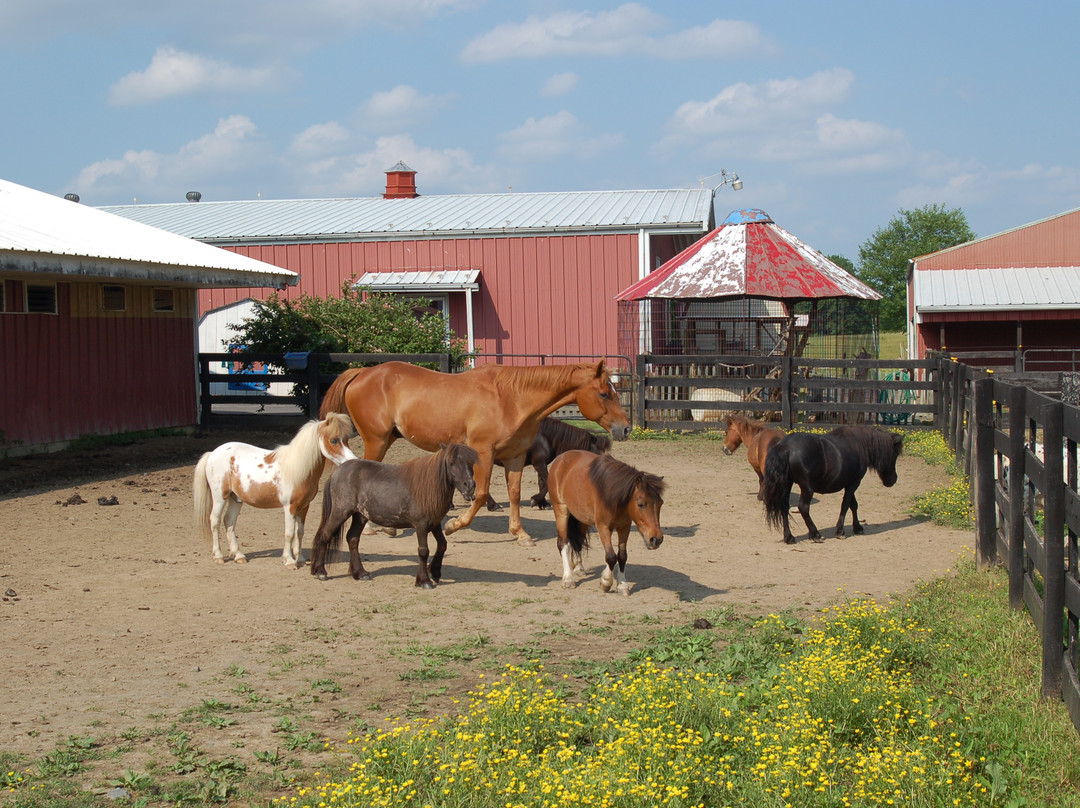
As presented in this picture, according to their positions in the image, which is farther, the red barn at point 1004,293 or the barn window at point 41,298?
the red barn at point 1004,293

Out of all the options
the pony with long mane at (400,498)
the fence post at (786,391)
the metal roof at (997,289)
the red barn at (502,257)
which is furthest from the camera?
the metal roof at (997,289)

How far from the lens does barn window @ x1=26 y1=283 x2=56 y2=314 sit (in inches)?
549

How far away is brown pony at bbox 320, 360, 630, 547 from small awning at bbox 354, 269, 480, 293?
515 inches

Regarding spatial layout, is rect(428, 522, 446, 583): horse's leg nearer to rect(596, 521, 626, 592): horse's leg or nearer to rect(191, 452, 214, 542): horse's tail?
rect(596, 521, 626, 592): horse's leg

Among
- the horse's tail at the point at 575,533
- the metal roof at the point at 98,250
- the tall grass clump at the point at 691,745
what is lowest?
the tall grass clump at the point at 691,745

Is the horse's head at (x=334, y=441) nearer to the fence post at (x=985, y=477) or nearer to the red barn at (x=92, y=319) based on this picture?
the fence post at (x=985, y=477)

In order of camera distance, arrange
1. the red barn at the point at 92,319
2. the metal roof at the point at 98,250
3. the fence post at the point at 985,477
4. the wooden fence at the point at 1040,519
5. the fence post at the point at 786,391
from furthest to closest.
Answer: the fence post at the point at 786,391 < the red barn at the point at 92,319 < the metal roof at the point at 98,250 < the fence post at the point at 985,477 < the wooden fence at the point at 1040,519

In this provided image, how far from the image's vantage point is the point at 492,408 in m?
9.40

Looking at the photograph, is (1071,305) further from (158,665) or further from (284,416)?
(158,665)

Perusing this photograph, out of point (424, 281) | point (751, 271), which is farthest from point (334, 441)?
point (424, 281)

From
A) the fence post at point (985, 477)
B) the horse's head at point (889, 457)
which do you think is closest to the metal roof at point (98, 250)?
the horse's head at point (889, 457)

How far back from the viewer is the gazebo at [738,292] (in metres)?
18.6

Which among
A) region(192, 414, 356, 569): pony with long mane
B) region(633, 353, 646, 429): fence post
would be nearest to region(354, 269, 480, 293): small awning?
region(633, 353, 646, 429): fence post

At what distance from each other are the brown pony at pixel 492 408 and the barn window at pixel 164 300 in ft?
26.2
